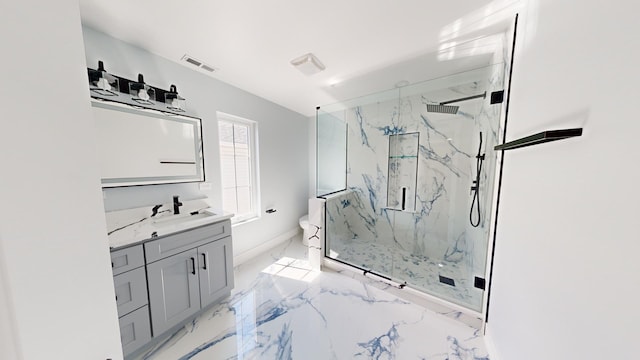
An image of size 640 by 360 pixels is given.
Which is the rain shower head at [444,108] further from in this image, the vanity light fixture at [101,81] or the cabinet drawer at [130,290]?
the cabinet drawer at [130,290]

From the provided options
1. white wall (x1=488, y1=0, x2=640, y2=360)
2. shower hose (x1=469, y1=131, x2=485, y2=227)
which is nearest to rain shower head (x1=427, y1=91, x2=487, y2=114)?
shower hose (x1=469, y1=131, x2=485, y2=227)

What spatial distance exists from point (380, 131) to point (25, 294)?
Result: 3198 mm

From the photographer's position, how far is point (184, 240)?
5.13 ft

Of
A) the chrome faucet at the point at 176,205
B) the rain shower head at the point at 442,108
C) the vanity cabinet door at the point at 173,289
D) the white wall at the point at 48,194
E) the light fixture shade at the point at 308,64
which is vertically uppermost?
the light fixture shade at the point at 308,64

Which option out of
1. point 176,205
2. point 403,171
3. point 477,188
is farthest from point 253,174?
point 477,188

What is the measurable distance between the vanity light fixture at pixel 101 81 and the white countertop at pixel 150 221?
2.91 feet

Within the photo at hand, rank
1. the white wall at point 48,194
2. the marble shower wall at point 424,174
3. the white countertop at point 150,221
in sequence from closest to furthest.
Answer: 1. the white wall at point 48,194
2. the white countertop at point 150,221
3. the marble shower wall at point 424,174

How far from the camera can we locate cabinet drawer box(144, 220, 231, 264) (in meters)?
1.40

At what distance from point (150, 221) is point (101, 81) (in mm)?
1077

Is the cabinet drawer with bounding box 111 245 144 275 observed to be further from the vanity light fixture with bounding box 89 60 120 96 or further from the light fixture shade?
the light fixture shade

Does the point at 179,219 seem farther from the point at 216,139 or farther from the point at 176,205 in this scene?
the point at 216,139

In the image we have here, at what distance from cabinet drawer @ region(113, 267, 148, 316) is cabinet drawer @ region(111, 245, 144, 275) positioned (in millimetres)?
33

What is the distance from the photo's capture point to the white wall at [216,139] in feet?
5.18

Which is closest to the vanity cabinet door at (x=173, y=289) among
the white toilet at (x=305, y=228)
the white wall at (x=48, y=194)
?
the white wall at (x=48, y=194)
